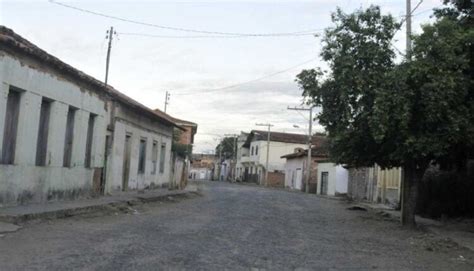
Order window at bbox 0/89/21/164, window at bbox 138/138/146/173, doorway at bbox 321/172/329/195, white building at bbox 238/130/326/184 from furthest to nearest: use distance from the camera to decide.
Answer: white building at bbox 238/130/326/184
doorway at bbox 321/172/329/195
window at bbox 138/138/146/173
window at bbox 0/89/21/164

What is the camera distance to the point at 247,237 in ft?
43.2

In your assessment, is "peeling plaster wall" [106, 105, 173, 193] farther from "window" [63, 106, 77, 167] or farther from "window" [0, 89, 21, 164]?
"window" [0, 89, 21, 164]

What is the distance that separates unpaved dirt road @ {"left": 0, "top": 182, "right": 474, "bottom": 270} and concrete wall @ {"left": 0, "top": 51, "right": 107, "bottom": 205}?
6.91 ft

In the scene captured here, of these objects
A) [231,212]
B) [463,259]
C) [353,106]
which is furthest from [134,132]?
[463,259]

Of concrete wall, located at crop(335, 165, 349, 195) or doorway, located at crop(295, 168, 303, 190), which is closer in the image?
concrete wall, located at crop(335, 165, 349, 195)

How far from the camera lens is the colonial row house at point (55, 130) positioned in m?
16.0

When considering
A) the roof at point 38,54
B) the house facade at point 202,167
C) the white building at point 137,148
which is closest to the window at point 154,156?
the white building at point 137,148

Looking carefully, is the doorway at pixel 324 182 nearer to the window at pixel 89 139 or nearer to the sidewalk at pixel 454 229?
the sidewalk at pixel 454 229

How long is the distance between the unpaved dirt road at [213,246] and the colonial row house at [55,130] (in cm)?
231

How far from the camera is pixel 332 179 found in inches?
1935

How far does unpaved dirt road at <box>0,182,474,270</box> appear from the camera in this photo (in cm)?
929

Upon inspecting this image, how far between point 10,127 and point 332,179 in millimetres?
35942

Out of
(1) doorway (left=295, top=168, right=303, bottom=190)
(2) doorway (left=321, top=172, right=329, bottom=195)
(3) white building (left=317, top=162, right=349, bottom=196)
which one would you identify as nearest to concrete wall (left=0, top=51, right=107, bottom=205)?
(3) white building (left=317, top=162, right=349, bottom=196)

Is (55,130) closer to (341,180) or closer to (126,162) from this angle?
(126,162)
